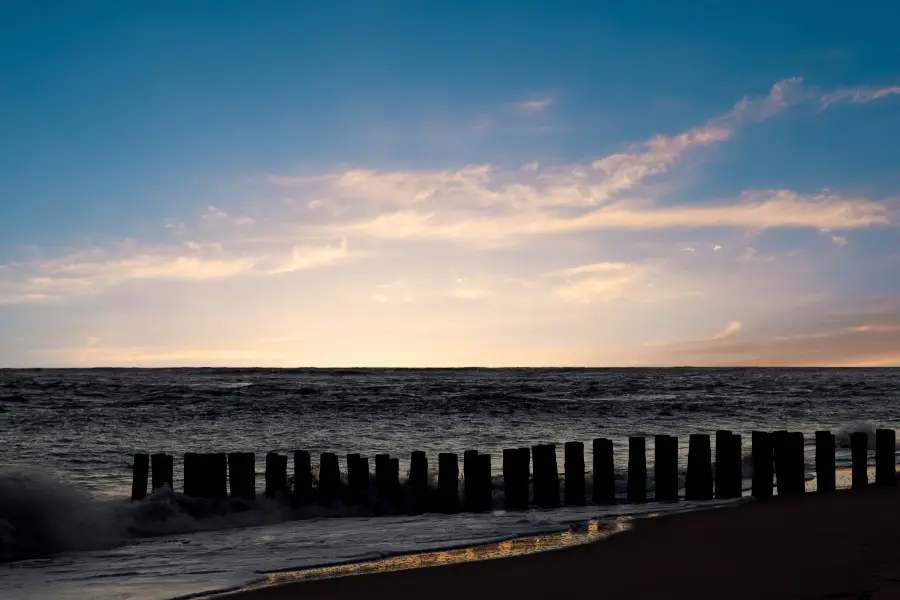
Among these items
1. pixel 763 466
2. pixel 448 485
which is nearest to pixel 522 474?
pixel 448 485

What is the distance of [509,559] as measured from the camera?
287 inches

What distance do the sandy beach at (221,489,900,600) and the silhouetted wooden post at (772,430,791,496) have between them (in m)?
2.49

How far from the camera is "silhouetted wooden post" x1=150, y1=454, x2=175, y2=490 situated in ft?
35.0

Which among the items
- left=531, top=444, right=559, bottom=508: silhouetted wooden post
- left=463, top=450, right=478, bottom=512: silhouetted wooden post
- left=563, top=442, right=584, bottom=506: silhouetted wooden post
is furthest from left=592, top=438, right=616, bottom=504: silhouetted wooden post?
left=463, top=450, right=478, bottom=512: silhouetted wooden post

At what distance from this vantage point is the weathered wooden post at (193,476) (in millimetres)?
10562

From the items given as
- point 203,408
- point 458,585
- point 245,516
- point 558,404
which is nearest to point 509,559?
point 458,585

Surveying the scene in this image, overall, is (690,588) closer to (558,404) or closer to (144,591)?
(144,591)

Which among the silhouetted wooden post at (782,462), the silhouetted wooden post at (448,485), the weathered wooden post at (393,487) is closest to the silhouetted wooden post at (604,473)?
the silhouetted wooden post at (448,485)

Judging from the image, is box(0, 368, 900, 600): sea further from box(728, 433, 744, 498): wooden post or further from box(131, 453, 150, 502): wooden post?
box(728, 433, 744, 498): wooden post

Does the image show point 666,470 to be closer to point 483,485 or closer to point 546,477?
point 546,477

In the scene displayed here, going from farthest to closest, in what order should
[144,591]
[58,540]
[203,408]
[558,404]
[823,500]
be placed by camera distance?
[558,404] < [203,408] < [823,500] < [58,540] < [144,591]

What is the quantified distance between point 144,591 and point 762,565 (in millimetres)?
4724

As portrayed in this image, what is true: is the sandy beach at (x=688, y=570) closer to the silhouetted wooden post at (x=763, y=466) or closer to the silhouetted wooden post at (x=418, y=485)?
the silhouetted wooden post at (x=763, y=466)

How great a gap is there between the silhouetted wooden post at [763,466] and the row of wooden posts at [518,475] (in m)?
0.01
